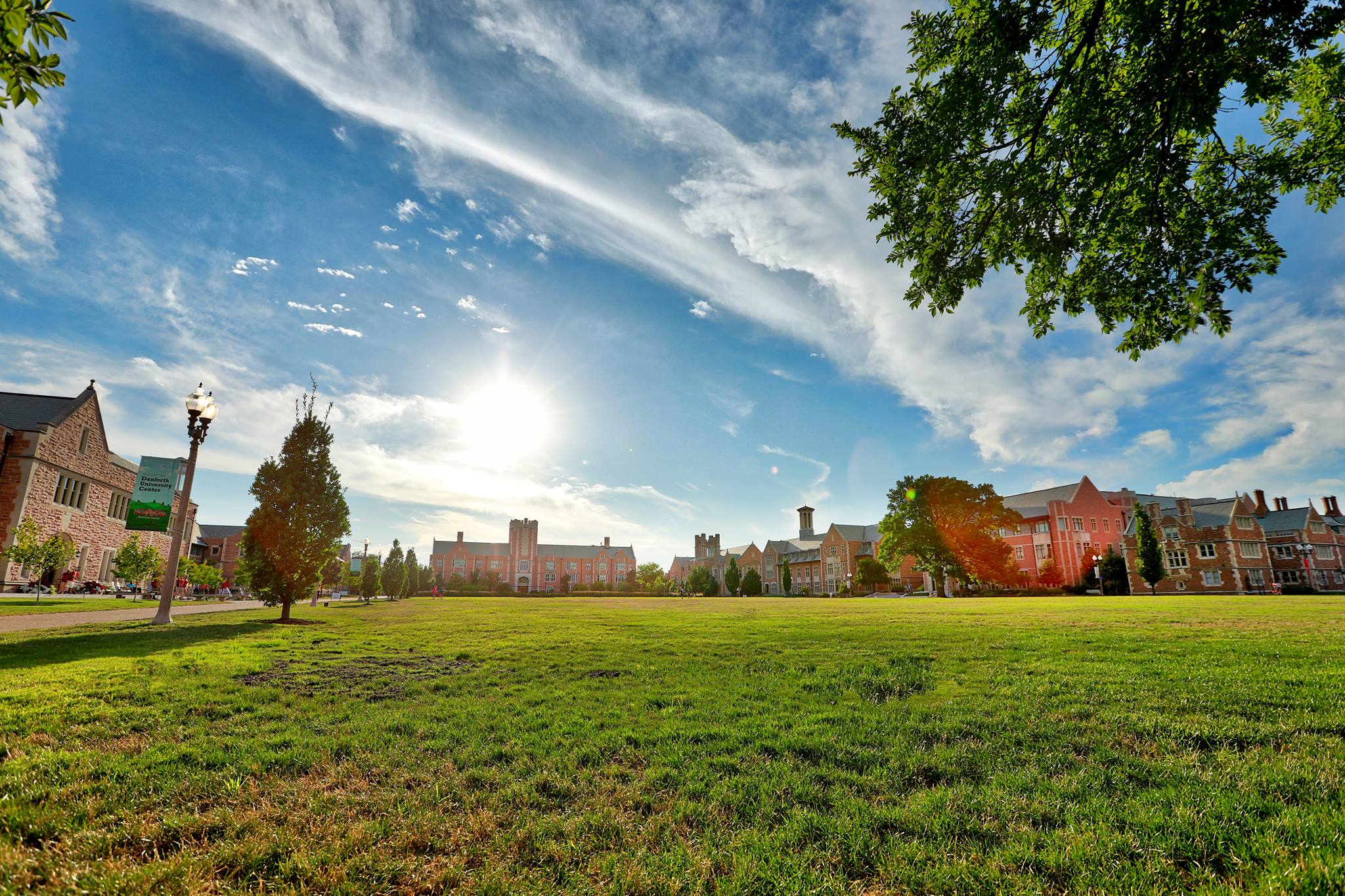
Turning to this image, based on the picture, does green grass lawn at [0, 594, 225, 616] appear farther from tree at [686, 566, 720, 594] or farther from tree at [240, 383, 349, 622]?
tree at [686, 566, 720, 594]

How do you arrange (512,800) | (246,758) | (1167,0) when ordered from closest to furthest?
(512,800) < (246,758) < (1167,0)

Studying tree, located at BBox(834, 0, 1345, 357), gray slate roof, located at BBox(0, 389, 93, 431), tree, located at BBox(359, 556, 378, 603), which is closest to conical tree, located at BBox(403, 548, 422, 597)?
tree, located at BBox(359, 556, 378, 603)

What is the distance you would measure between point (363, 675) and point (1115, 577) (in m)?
63.8

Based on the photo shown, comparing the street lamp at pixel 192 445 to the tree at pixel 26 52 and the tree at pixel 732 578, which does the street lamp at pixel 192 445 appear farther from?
the tree at pixel 732 578

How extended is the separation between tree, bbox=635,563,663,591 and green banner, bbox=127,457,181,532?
62362mm

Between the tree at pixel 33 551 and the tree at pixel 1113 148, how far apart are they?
43176mm

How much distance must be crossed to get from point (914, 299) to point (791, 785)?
8.19 metres

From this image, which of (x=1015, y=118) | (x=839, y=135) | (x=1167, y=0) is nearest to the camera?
(x=1167, y=0)

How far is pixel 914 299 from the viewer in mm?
10086

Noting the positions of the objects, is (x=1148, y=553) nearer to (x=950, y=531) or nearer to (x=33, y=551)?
(x=950, y=531)

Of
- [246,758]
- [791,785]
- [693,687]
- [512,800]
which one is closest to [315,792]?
[246,758]

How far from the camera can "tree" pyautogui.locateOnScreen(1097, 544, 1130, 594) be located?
52969 mm

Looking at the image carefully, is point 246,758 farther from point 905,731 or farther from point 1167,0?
point 1167,0

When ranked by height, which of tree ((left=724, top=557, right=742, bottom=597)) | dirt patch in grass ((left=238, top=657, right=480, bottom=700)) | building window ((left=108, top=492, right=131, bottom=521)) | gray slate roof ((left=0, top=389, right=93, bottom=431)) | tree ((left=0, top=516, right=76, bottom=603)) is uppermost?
gray slate roof ((left=0, top=389, right=93, bottom=431))
